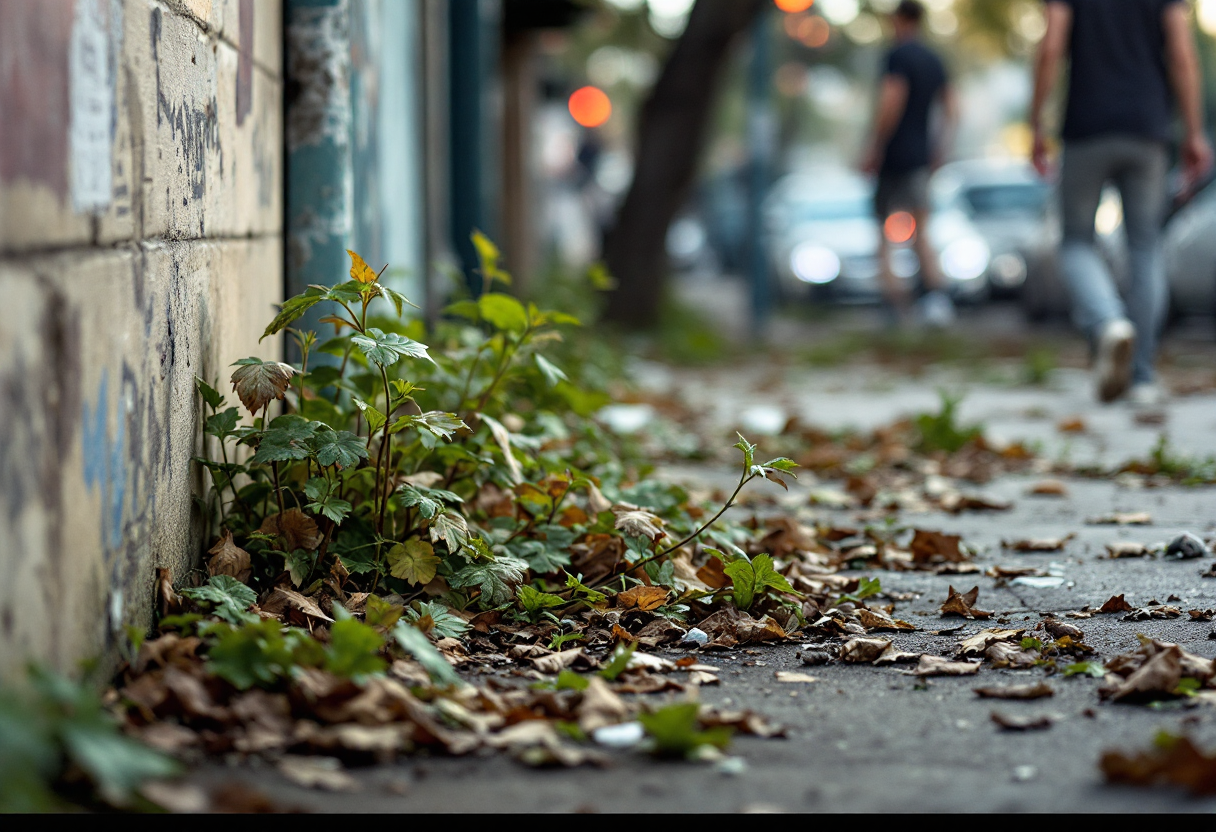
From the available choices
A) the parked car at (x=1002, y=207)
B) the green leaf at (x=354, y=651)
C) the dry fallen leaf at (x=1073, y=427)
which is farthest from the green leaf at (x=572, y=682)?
the parked car at (x=1002, y=207)

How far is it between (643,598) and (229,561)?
852 millimetres

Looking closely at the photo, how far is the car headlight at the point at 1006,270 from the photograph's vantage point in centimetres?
1535

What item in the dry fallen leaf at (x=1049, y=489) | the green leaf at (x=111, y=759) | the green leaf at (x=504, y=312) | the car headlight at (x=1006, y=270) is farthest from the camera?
the car headlight at (x=1006, y=270)

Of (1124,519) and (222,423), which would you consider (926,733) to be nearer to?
(222,423)

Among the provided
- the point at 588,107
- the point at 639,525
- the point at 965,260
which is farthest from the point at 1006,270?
the point at 639,525

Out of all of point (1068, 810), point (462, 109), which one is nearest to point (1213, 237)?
point (462, 109)

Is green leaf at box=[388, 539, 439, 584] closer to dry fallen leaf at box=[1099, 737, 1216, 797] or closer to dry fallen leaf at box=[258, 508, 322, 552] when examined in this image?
dry fallen leaf at box=[258, 508, 322, 552]

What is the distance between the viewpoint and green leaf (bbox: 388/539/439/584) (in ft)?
9.12

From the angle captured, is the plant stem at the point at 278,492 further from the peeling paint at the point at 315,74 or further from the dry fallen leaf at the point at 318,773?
the peeling paint at the point at 315,74

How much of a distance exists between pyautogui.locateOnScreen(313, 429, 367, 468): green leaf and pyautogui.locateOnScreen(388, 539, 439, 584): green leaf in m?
0.22

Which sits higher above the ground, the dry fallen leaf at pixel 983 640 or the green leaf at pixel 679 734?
the green leaf at pixel 679 734

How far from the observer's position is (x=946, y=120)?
11117 millimetres

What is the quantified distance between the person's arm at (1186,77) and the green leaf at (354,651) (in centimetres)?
579

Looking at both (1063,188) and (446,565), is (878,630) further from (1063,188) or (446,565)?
(1063,188)
